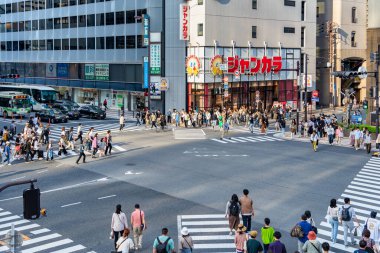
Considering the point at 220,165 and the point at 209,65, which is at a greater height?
the point at 209,65

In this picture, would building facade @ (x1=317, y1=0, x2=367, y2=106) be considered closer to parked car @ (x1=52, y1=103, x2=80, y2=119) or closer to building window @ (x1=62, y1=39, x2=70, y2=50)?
parked car @ (x1=52, y1=103, x2=80, y2=119)

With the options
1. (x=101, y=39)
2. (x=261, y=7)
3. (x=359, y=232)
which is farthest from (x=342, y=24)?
(x=359, y=232)

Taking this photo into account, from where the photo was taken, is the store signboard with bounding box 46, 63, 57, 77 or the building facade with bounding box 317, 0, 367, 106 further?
the store signboard with bounding box 46, 63, 57, 77

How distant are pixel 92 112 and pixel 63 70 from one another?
83.3 feet

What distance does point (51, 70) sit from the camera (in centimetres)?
9138

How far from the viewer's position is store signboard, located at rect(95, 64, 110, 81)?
78.5m

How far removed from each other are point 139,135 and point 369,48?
2394 cm

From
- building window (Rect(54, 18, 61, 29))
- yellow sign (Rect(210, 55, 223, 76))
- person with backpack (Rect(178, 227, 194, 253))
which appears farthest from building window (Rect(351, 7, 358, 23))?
person with backpack (Rect(178, 227, 194, 253))

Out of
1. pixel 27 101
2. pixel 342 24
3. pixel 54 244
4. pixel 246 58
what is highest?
pixel 342 24

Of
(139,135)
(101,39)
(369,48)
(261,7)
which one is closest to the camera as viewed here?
(139,135)

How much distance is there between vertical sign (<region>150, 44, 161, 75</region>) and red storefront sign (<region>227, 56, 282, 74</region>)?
8094 millimetres

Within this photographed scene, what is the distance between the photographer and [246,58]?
65.7 m

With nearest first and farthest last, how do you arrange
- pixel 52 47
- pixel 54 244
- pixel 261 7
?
1. pixel 54 244
2. pixel 261 7
3. pixel 52 47

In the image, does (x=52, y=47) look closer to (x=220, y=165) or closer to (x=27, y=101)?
(x=27, y=101)
